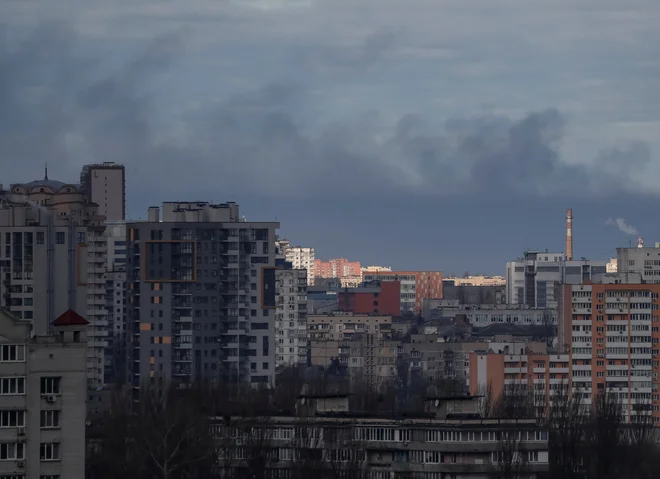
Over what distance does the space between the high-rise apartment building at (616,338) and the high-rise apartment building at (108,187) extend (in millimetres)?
66438

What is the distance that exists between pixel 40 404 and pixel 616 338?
51.8 meters

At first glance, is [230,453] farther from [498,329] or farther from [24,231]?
[498,329]

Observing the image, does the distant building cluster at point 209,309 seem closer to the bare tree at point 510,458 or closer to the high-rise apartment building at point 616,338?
the high-rise apartment building at point 616,338

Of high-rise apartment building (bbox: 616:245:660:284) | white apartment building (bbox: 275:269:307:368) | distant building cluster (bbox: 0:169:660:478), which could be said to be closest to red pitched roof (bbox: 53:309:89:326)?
distant building cluster (bbox: 0:169:660:478)

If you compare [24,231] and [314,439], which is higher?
[24,231]

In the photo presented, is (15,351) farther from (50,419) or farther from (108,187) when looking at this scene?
(108,187)

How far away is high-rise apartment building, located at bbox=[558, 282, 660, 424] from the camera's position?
84125 millimetres

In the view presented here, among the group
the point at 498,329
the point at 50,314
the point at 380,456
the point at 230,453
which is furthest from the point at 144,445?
the point at 498,329

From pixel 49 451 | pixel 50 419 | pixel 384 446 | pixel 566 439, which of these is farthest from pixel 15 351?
pixel 566 439

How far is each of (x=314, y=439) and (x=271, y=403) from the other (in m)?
13.9

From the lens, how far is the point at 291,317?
119 meters

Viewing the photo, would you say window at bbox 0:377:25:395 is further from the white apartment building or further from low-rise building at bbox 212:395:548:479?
the white apartment building

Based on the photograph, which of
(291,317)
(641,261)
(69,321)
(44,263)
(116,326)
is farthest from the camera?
(291,317)

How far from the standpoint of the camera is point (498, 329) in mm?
126688
